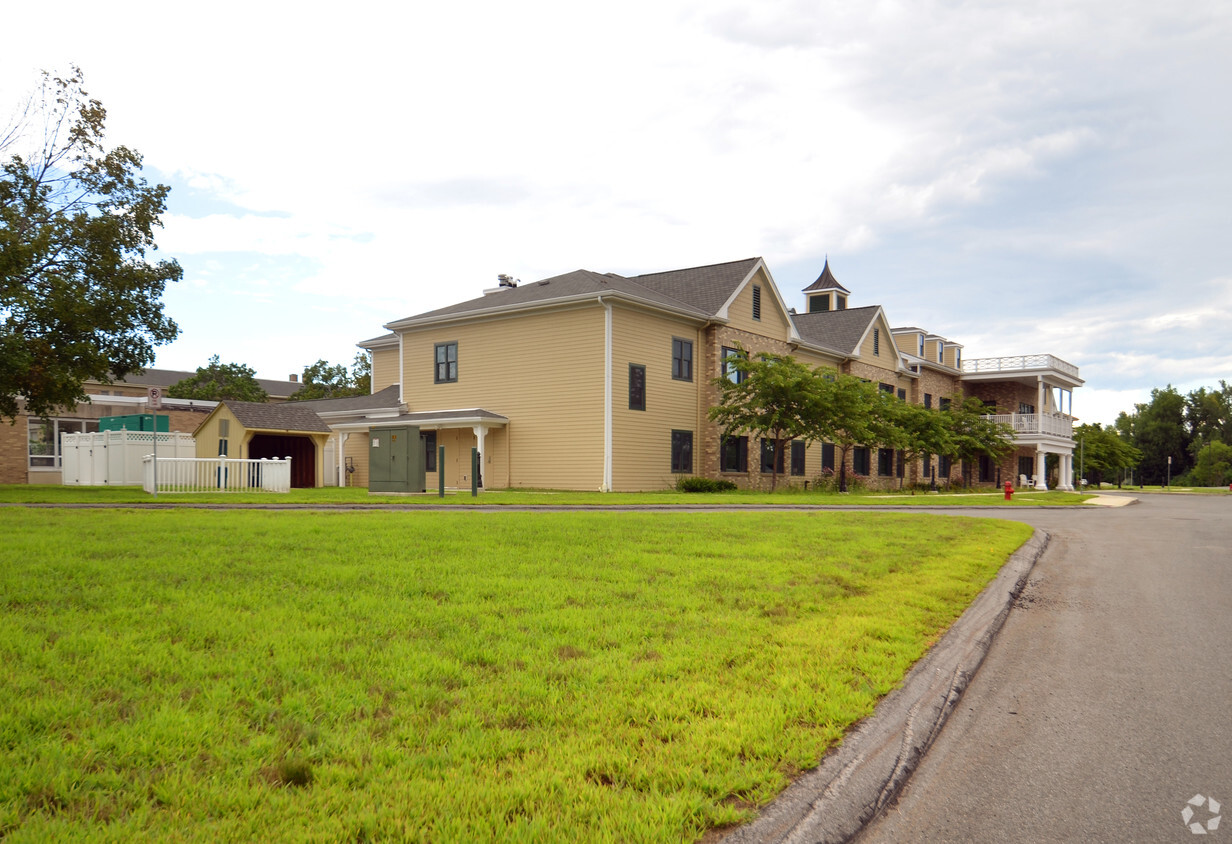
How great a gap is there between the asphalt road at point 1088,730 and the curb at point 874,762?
84 mm

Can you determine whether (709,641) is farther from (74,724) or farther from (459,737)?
(74,724)

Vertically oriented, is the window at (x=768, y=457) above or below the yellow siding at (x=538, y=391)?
below

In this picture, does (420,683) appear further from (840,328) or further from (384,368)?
(840,328)

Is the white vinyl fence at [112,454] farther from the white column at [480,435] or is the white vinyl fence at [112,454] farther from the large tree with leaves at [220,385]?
the large tree with leaves at [220,385]

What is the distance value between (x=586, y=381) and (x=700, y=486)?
549cm

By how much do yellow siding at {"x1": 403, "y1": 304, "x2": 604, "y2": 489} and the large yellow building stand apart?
49 mm

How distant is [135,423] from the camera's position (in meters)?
34.3

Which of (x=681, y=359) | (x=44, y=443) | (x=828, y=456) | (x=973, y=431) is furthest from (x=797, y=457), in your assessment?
(x=44, y=443)

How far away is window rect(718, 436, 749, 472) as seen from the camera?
32.2 metres

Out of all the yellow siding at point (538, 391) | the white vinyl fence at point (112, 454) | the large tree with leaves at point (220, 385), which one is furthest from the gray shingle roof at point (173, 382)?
the yellow siding at point (538, 391)

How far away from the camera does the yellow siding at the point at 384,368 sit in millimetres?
40156

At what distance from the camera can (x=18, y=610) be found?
5.81 meters

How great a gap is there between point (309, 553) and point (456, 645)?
3846mm

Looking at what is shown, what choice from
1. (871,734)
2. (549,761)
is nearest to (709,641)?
(871,734)
